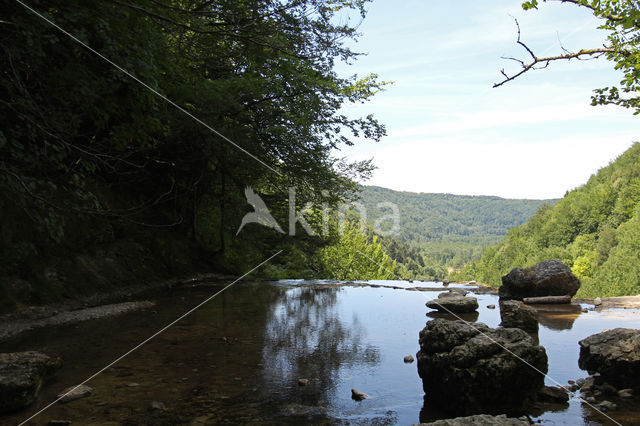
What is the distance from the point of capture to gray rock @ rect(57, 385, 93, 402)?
3879 millimetres

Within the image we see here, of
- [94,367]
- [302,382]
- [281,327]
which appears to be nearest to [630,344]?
[302,382]

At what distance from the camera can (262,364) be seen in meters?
5.11

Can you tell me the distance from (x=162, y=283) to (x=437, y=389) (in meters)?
9.47

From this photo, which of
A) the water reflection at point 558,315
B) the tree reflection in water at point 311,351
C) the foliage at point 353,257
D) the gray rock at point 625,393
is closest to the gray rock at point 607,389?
the gray rock at point 625,393

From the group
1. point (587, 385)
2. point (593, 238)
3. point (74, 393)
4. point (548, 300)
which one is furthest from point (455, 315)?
point (593, 238)

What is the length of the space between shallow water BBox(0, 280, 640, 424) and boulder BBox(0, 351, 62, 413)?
11 centimetres

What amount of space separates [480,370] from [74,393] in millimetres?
3602

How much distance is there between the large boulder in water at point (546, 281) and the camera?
35.2ft

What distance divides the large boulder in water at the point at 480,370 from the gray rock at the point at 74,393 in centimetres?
308

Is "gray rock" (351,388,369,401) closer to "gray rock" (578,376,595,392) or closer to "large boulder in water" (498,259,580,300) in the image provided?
"gray rock" (578,376,595,392)

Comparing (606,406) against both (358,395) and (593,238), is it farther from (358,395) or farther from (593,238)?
(593,238)

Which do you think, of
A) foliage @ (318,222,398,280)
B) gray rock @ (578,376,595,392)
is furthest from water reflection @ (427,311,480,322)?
foliage @ (318,222,398,280)

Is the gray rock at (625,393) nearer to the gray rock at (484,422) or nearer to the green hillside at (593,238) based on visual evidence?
the gray rock at (484,422)

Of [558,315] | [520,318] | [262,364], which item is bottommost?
[558,315]
